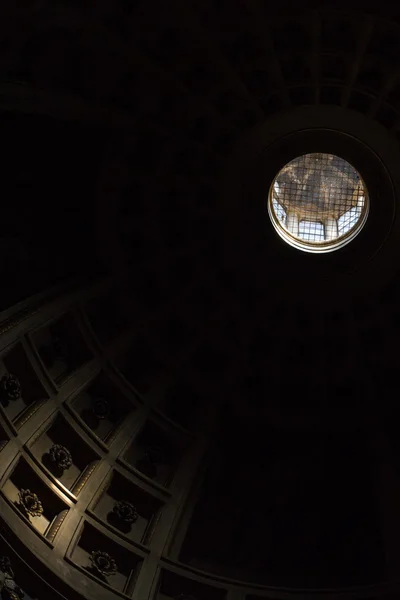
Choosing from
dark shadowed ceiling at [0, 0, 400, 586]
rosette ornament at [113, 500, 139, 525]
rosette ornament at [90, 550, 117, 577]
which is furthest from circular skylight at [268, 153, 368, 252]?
rosette ornament at [90, 550, 117, 577]

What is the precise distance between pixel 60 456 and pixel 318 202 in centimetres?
1353

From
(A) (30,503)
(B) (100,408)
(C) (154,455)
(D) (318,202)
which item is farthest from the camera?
(D) (318,202)

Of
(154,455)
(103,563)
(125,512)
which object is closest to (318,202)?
(154,455)

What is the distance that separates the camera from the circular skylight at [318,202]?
26.9m

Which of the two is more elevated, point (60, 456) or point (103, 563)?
point (60, 456)

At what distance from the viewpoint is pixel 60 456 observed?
21562mm

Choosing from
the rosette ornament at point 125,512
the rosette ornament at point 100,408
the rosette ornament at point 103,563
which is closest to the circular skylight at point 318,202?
the rosette ornament at point 100,408

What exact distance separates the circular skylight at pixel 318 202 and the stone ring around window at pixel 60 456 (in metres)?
10.5

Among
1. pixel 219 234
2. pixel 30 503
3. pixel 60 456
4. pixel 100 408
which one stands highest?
pixel 219 234

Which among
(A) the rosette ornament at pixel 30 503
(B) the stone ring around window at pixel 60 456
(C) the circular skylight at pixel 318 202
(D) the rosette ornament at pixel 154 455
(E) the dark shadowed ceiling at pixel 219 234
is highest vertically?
(C) the circular skylight at pixel 318 202

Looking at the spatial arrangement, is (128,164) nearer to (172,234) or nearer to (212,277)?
(172,234)

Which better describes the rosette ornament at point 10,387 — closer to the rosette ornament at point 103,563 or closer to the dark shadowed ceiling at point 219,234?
the dark shadowed ceiling at point 219,234

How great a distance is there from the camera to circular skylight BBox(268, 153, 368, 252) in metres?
26.9

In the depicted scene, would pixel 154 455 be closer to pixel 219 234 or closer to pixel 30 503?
pixel 30 503
